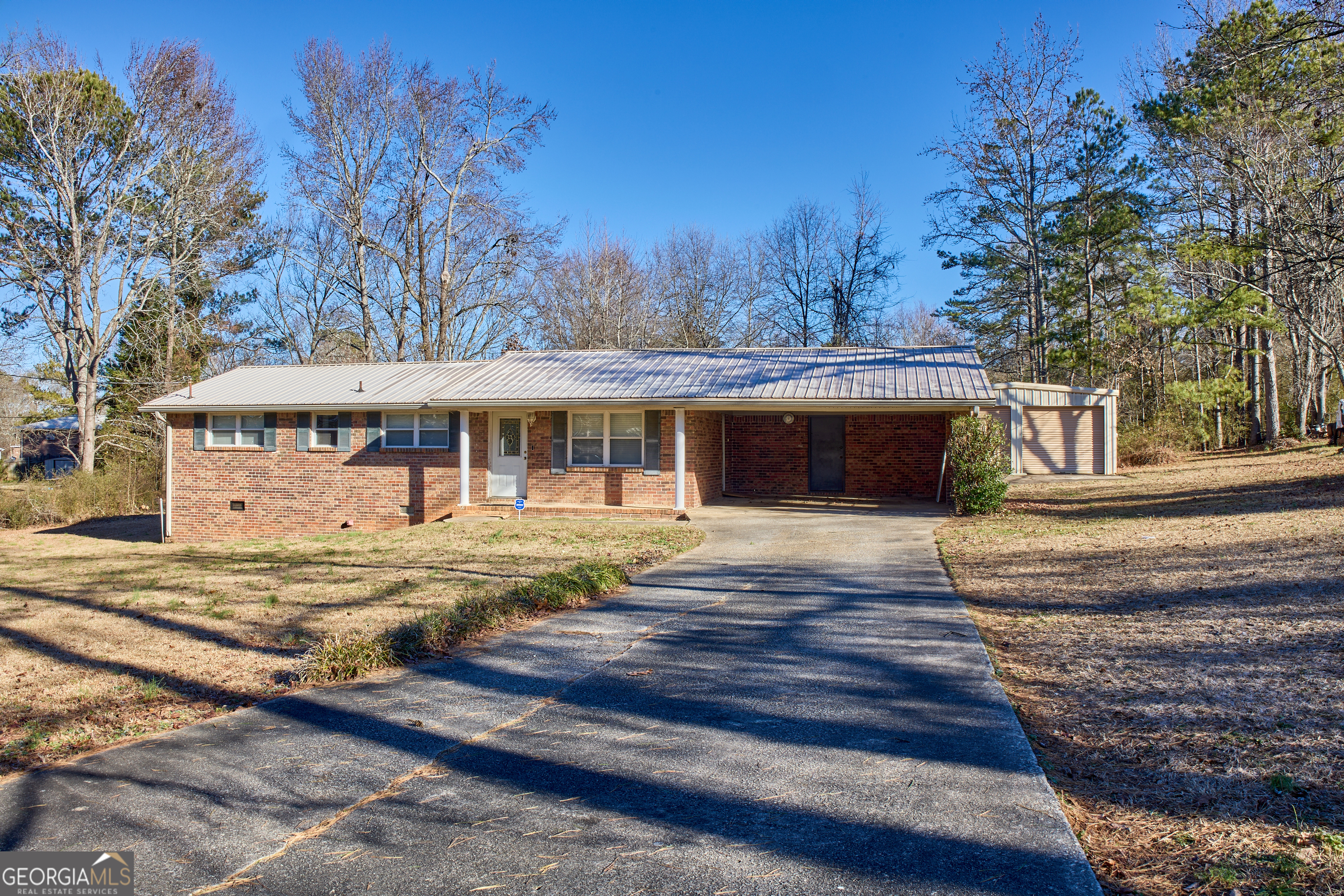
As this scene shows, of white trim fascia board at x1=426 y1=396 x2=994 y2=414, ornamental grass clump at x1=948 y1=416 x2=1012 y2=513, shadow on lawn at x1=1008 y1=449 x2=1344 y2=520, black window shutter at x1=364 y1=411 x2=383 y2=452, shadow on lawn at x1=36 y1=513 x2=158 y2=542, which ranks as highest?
white trim fascia board at x1=426 y1=396 x2=994 y2=414

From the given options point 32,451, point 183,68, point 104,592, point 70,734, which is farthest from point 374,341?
point 70,734

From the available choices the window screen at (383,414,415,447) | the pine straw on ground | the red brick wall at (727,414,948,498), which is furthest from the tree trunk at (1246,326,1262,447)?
the window screen at (383,414,415,447)

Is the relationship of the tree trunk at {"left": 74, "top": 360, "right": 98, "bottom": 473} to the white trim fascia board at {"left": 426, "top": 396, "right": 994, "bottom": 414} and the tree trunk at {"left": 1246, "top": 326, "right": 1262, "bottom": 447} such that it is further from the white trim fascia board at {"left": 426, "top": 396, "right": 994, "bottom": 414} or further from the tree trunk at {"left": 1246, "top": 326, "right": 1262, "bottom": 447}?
the tree trunk at {"left": 1246, "top": 326, "right": 1262, "bottom": 447}

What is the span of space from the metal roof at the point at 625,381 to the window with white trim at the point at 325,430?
1.42 feet

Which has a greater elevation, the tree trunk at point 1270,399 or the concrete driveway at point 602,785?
the tree trunk at point 1270,399

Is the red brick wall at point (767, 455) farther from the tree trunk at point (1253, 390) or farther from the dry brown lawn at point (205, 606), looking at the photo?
the tree trunk at point (1253, 390)

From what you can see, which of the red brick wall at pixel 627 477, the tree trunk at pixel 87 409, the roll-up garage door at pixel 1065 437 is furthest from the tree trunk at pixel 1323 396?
the tree trunk at pixel 87 409

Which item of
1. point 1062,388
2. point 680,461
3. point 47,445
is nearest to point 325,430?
point 680,461

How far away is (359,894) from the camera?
2.63m

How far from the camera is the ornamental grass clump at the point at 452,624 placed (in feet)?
17.5

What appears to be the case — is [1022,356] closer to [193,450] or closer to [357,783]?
[193,450]

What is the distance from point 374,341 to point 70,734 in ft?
101

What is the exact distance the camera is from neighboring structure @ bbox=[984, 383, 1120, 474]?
2452 cm

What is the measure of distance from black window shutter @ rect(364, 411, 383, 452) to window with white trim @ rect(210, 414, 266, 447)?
292cm
